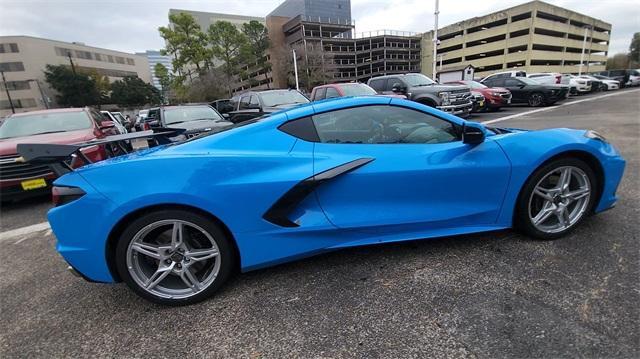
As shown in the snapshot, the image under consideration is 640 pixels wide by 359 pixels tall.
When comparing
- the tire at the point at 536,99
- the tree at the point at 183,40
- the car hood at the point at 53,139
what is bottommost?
the tire at the point at 536,99

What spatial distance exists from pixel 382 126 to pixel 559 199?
1.64 m

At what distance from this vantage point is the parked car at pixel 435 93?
969 centimetres

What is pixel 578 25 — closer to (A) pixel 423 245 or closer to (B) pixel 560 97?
(B) pixel 560 97

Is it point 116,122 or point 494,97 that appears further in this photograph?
point 494,97

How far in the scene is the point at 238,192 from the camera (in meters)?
2.10

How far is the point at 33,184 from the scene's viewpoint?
15.5ft

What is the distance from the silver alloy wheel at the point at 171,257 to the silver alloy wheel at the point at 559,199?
2581 mm

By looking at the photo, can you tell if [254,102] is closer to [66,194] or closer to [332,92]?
[332,92]

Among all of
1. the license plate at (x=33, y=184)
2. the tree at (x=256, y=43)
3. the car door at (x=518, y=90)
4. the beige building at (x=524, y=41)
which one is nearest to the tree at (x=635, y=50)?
the beige building at (x=524, y=41)

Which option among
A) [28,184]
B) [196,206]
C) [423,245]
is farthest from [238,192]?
[28,184]

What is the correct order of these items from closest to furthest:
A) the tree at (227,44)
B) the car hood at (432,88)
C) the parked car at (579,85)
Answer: the car hood at (432,88)
the parked car at (579,85)
the tree at (227,44)

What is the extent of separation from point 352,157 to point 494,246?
1.46 meters

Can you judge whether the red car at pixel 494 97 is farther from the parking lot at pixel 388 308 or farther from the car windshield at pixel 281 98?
the parking lot at pixel 388 308

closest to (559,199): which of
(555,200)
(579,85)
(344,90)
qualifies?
(555,200)
